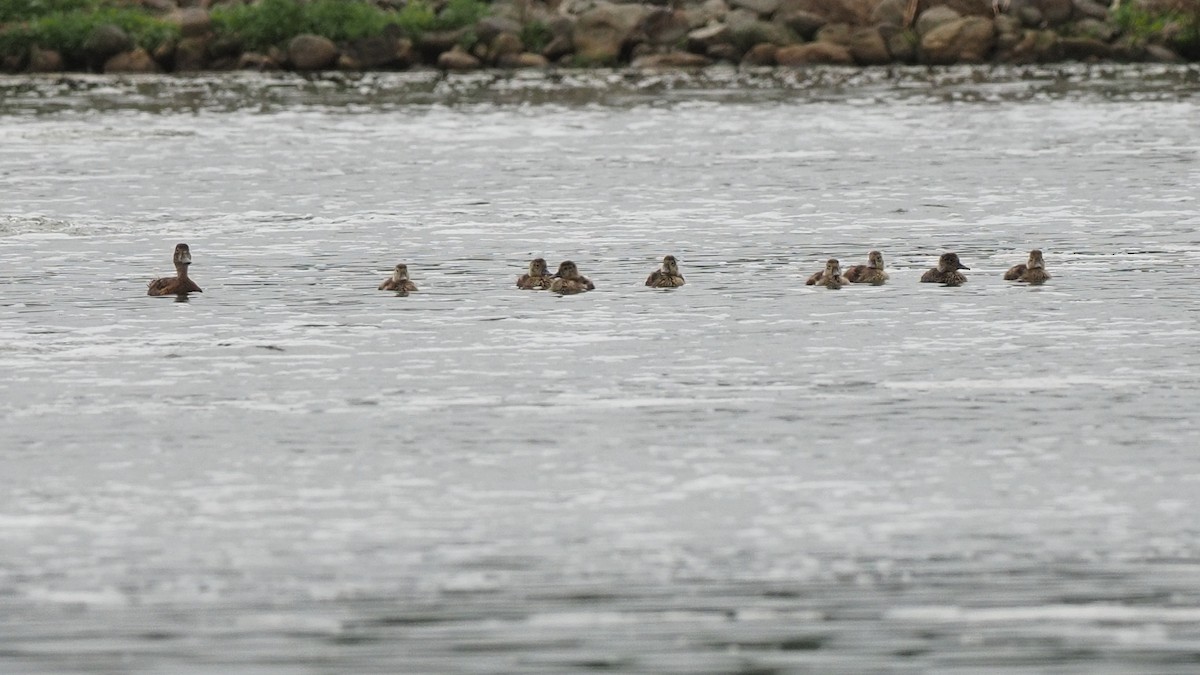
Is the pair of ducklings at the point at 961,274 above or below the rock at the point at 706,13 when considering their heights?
below

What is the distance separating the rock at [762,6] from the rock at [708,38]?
1616mm

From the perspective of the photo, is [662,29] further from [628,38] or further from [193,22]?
[193,22]

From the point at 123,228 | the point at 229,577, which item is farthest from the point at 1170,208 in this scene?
the point at 229,577

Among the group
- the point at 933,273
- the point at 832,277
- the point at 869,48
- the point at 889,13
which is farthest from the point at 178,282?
the point at 889,13

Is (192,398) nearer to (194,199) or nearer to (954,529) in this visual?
(954,529)

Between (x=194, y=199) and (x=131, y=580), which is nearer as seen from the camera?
(x=131, y=580)

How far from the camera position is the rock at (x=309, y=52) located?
5959 centimetres

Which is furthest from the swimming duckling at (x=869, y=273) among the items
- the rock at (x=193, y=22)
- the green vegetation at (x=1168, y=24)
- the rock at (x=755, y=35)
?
the rock at (x=193, y=22)

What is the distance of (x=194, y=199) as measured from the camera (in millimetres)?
29188

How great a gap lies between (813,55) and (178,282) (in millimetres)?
39083

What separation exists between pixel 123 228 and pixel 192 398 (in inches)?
442

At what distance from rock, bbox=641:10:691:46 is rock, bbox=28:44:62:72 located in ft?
44.8

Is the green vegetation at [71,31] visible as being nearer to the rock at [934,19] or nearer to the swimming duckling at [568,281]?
the rock at [934,19]

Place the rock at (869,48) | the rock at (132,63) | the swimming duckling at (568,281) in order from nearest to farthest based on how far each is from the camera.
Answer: the swimming duckling at (568,281), the rock at (869,48), the rock at (132,63)
